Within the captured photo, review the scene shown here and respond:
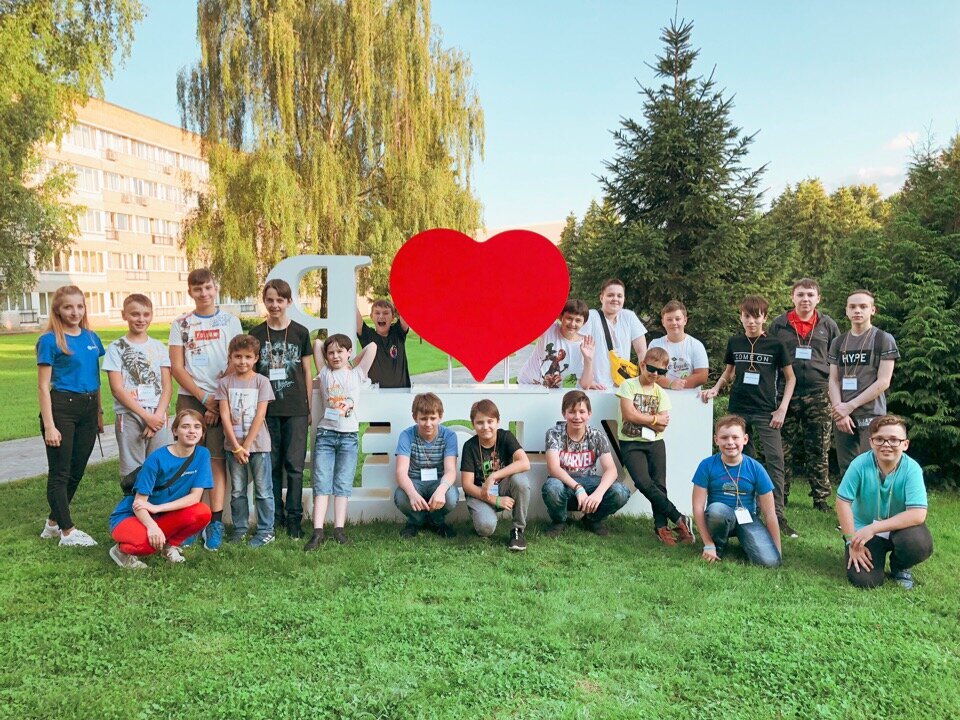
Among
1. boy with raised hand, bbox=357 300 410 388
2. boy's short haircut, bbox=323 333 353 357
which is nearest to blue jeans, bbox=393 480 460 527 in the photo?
boy's short haircut, bbox=323 333 353 357

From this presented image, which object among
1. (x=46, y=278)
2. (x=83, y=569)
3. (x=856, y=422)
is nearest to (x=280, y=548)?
(x=83, y=569)

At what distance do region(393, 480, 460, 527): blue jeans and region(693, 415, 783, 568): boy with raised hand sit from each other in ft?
5.18

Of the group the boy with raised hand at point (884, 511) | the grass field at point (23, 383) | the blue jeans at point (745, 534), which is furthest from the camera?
the grass field at point (23, 383)

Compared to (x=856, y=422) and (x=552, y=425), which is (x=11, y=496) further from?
(x=856, y=422)

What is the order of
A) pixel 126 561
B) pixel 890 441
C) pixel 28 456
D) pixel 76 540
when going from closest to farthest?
pixel 890 441, pixel 126 561, pixel 76 540, pixel 28 456

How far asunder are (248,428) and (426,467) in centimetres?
121

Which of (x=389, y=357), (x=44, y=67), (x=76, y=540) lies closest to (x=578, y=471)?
(x=389, y=357)

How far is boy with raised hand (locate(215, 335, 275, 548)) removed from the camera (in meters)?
4.50

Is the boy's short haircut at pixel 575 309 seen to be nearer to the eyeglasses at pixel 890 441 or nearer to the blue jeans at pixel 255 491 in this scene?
the eyeglasses at pixel 890 441

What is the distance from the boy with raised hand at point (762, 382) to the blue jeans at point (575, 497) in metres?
0.99

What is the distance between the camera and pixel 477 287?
5188 millimetres

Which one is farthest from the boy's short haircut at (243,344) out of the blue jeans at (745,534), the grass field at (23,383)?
the grass field at (23,383)

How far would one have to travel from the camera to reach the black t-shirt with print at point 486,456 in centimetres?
475

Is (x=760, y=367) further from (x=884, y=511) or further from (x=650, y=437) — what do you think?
(x=884, y=511)
